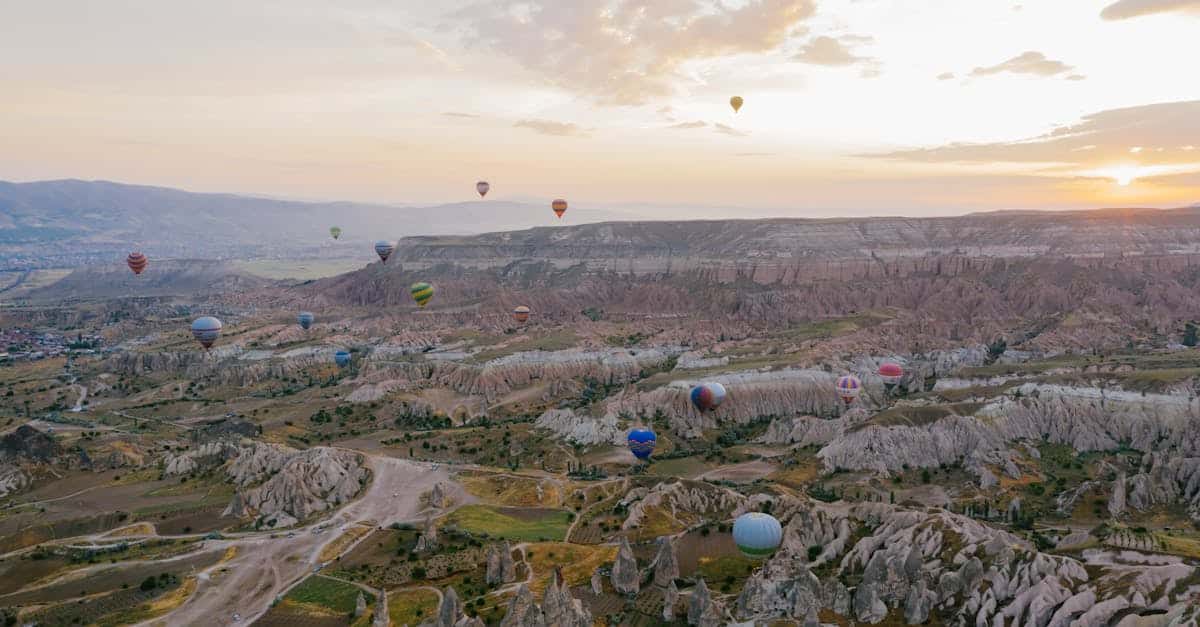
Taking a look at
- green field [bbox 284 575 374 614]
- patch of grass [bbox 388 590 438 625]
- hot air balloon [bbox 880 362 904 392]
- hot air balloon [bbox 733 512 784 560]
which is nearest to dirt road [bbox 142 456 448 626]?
green field [bbox 284 575 374 614]

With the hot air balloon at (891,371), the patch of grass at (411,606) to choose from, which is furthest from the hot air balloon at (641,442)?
the hot air balloon at (891,371)

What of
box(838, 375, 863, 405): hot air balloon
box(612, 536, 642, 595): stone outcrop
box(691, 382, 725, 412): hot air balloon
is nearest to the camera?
box(612, 536, 642, 595): stone outcrop

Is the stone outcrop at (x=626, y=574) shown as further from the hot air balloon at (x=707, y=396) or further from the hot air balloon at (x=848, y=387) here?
the hot air balloon at (x=848, y=387)

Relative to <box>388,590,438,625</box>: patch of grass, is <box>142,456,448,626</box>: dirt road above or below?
above

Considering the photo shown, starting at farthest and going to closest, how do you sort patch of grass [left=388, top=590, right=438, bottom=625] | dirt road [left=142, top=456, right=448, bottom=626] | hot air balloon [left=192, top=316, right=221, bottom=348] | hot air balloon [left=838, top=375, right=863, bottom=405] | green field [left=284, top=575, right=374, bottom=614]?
hot air balloon [left=192, top=316, right=221, bottom=348]
hot air balloon [left=838, top=375, right=863, bottom=405]
green field [left=284, top=575, right=374, bottom=614]
dirt road [left=142, top=456, right=448, bottom=626]
patch of grass [left=388, top=590, right=438, bottom=625]

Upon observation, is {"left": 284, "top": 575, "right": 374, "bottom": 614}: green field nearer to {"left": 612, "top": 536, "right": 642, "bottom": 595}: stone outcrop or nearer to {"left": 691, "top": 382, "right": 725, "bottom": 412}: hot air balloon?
{"left": 612, "top": 536, "right": 642, "bottom": 595}: stone outcrop

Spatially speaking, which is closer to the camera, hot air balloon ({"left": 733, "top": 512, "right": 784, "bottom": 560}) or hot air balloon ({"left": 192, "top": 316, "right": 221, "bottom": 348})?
hot air balloon ({"left": 733, "top": 512, "right": 784, "bottom": 560})

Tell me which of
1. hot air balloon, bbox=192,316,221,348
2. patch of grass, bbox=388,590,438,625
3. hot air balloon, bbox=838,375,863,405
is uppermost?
hot air balloon, bbox=192,316,221,348
